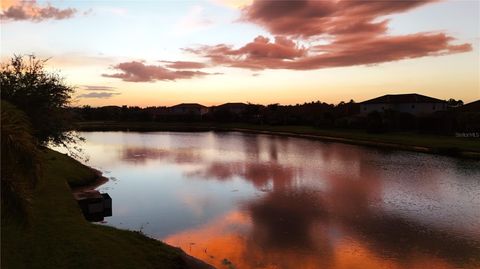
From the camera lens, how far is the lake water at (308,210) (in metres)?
20.1

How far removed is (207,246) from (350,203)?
13.8 metres

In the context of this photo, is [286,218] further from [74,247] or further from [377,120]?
[377,120]

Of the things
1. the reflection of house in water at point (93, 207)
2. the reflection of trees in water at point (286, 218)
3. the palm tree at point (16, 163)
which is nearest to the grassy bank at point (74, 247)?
the reflection of house in water at point (93, 207)

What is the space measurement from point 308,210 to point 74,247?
16874 mm

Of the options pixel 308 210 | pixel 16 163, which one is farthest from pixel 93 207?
pixel 16 163

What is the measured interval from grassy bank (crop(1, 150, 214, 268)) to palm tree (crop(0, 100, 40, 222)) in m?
5.54

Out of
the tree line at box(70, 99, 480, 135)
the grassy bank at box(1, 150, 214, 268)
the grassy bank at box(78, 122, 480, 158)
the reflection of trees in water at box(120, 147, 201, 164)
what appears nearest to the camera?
the grassy bank at box(1, 150, 214, 268)

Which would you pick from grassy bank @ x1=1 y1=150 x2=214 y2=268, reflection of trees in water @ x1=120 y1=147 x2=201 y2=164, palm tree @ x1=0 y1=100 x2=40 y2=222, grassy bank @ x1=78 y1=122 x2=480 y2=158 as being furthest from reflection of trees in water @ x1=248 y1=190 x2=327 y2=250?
reflection of trees in water @ x1=120 y1=147 x2=201 y2=164

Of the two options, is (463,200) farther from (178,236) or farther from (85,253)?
(85,253)

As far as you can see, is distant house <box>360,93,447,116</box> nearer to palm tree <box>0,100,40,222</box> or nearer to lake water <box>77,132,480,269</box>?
lake water <box>77,132,480,269</box>

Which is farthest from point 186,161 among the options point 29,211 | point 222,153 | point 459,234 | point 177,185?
point 29,211

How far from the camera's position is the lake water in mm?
20078

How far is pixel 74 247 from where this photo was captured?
15914 mm

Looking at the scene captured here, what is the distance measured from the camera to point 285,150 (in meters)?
68.6
